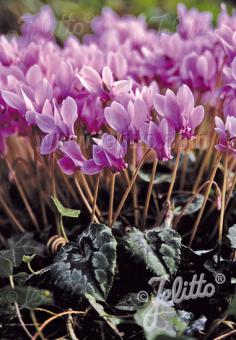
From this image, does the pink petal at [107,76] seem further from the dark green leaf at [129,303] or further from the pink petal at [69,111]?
the dark green leaf at [129,303]

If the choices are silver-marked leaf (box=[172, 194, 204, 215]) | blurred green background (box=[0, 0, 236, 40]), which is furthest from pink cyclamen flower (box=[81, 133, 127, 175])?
blurred green background (box=[0, 0, 236, 40])

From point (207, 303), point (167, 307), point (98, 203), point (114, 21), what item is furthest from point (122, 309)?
point (114, 21)

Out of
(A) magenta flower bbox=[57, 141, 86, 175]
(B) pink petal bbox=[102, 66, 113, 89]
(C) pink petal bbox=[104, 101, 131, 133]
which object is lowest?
(A) magenta flower bbox=[57, 141, 86, 175]

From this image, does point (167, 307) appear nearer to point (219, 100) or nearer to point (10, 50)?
point (219, 100)

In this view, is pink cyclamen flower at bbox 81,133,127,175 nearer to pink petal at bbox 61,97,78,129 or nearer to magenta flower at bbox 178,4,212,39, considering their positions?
pink petal at bbox 61,97,78,129

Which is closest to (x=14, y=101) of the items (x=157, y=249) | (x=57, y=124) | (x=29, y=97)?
(x=29, y=97)

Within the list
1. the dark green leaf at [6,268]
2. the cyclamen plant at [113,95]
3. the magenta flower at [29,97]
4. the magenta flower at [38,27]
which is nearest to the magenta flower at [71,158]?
the cyclamen plant at [113,95]

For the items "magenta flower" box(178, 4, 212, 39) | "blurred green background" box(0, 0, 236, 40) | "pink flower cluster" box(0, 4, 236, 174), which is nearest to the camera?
"pink flower cluster" box(0, 4, 236, 174)
